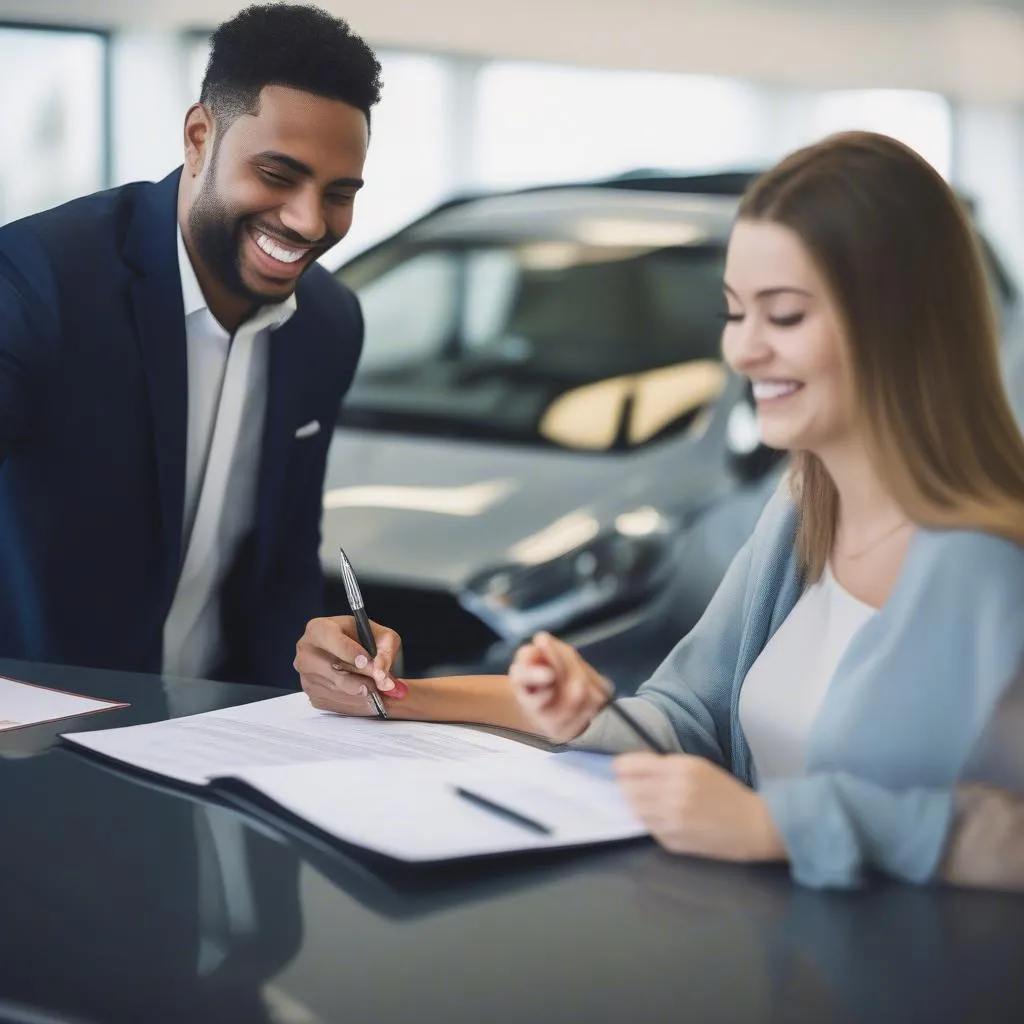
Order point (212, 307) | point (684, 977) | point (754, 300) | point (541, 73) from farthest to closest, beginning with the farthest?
point (541, 73) → point (212, 307) → point (754, 300) → point (684, 977)

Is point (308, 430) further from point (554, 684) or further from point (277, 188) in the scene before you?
point (554, 684)

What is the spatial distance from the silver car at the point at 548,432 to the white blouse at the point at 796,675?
188cm

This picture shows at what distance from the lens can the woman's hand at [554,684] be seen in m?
1.36

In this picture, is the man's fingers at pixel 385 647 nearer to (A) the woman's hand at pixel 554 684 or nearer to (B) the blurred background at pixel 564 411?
(A) the woman's hand at pixel 554 684

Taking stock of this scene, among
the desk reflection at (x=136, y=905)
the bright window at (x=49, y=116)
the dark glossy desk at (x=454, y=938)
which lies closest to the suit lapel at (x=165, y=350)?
the desk reflection at (x=136, y=905)

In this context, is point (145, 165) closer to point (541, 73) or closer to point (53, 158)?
point (53, 158)

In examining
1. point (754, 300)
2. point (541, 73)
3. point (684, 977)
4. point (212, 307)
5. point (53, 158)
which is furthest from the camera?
point (53, 158)

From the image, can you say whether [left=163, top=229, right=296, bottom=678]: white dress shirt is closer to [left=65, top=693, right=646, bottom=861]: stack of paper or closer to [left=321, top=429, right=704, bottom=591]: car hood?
[left=65, top=693, right=646, bottom=861]: stack of paper

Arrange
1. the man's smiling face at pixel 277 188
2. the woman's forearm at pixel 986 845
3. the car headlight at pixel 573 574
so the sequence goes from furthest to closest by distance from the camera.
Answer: the car headlight at pixel 573 574, the man's smiling face at pixel 277 188, the woman's forearm at pixel 986 845

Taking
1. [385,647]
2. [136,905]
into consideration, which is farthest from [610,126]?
[136,905]

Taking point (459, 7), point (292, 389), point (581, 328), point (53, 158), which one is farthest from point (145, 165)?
point (292, 389)

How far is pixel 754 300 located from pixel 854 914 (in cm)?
50

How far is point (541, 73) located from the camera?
7.86m

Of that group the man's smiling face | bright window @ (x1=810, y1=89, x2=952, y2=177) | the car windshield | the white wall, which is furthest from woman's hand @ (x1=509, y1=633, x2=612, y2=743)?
the white wall
